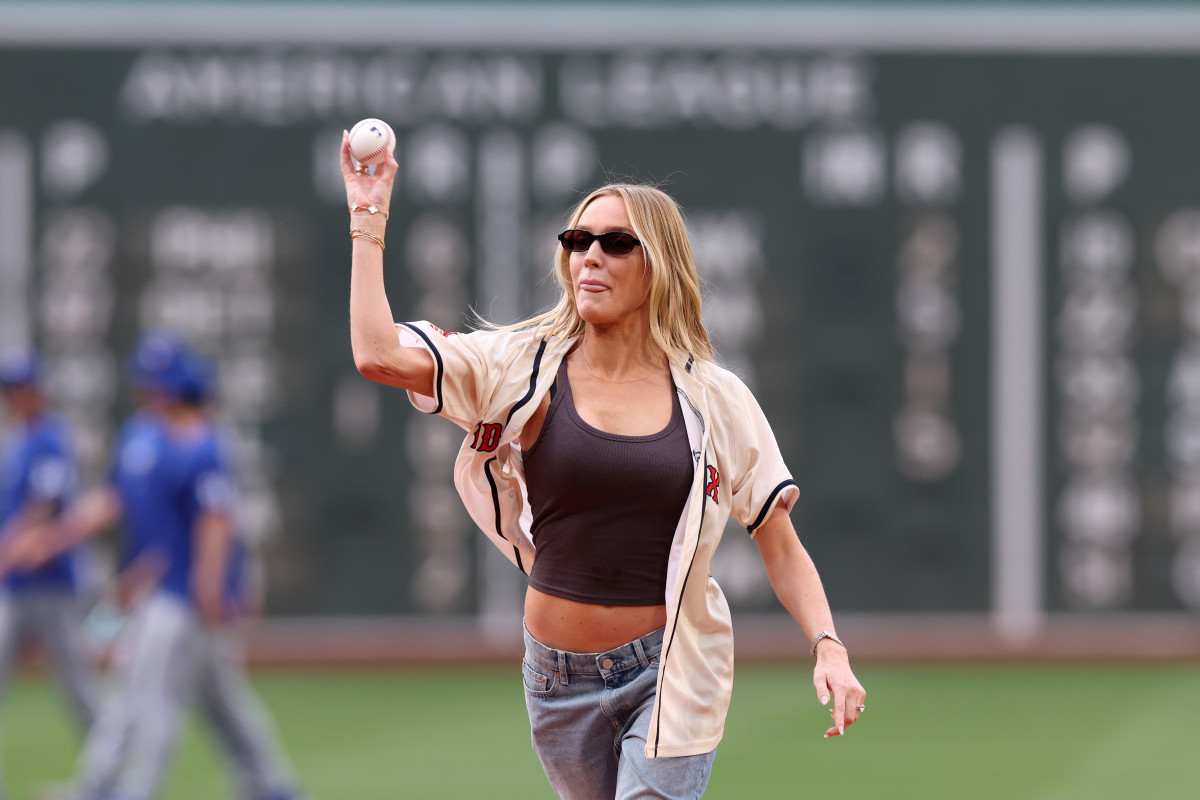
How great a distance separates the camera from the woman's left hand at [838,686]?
11.7ft

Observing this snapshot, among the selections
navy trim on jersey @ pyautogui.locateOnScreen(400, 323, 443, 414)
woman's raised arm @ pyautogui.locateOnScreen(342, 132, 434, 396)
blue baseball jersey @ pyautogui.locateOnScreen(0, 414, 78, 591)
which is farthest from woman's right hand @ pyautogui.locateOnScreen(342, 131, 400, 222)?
blue baseball jersey @ pyautogui.locateOnScreen(0, 414, 78, 591)

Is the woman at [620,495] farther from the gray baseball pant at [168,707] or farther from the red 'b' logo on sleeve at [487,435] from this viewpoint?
the gray baseball pant at [168,707]

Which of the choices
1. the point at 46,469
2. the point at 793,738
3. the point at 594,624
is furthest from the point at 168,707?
the point at 793,738

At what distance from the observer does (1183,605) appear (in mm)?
12508

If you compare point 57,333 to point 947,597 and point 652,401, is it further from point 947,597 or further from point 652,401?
point 652,401

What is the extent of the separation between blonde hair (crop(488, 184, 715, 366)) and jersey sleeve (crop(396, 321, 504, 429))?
25cm

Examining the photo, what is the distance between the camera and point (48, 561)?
7930 mm

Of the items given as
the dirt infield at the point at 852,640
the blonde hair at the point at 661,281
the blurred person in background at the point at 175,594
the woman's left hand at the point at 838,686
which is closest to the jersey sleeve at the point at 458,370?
the blonde hair at the point at 661,281

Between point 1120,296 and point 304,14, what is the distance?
7.25 metres

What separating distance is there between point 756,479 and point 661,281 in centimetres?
56

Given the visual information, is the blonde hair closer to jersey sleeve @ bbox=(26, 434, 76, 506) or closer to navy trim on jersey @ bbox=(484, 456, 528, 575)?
navy trim on jersey @ bbox=(484, 456, 528, 575)

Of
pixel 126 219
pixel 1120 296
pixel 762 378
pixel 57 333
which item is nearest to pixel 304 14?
pixel 126 219

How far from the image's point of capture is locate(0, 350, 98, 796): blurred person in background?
7.91 m

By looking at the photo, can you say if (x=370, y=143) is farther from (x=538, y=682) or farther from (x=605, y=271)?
(x=538, y=682)
